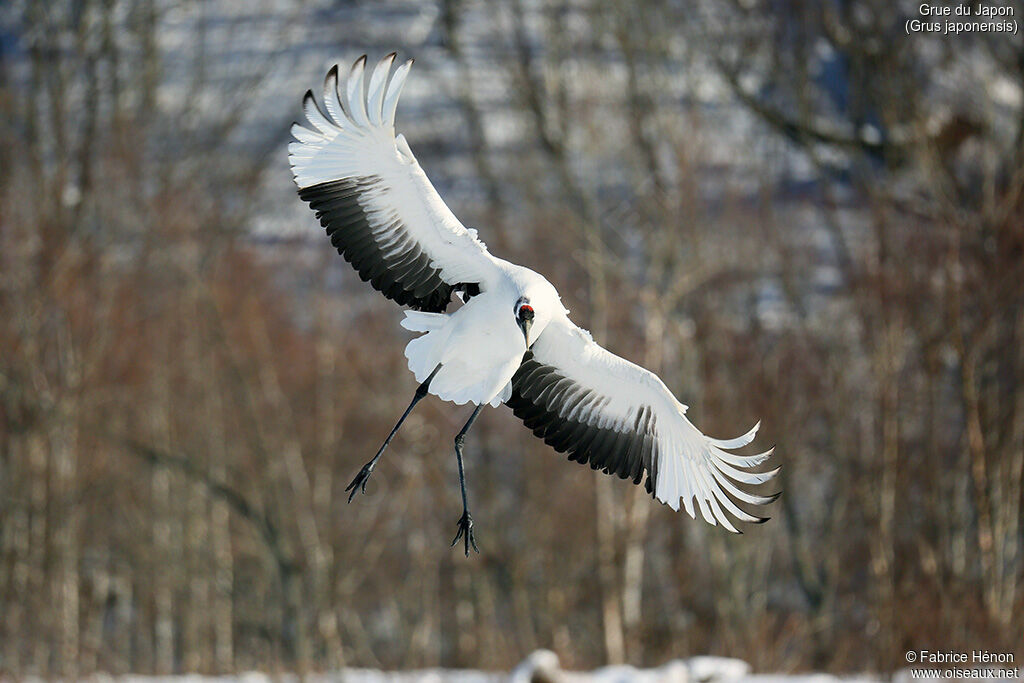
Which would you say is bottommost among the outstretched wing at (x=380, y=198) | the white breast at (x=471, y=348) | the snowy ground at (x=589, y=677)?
the snowy ground at (x=589, y=677)

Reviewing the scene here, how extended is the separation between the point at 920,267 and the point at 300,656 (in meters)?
10.5

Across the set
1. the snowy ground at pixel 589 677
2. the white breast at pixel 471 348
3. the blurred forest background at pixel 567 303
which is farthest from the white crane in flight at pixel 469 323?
the blurred forest background at pixel 567 303

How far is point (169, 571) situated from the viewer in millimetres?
23688

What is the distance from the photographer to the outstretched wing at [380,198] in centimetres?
625

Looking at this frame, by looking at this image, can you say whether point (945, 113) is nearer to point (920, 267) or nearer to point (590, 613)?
point (920, 267)

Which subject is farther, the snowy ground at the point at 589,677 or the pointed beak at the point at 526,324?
the snowy ground at the point at 589,677

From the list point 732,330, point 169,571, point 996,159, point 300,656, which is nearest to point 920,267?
point 996,159

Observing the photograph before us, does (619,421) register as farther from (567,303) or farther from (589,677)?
(567,303)

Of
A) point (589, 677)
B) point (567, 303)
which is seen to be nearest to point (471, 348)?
point (589, 677)

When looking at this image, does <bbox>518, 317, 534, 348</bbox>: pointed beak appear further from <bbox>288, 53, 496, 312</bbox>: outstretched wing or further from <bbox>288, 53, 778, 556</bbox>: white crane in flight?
<bbox>288, 53, 496, 312</bbox>: outstretched wing

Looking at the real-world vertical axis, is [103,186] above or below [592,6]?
below

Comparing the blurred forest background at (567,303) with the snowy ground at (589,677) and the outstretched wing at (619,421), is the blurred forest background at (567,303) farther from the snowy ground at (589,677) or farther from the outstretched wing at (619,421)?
the outstretched wing at (619,421)

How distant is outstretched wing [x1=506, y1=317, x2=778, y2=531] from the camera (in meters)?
7.07

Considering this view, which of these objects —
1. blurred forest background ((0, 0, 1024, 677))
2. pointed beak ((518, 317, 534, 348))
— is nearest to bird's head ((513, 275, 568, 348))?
pointed beak ((518, 317, 534, 348))
